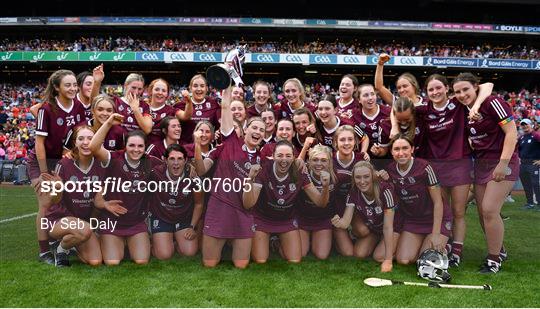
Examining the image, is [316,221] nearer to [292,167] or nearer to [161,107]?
[292,167]

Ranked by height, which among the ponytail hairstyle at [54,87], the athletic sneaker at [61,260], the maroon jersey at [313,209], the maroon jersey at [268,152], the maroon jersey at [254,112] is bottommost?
the athletic sneaker at [61,260]

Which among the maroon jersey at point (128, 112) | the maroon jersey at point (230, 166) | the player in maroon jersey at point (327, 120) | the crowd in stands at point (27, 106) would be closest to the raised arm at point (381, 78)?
the player in maroon jersey at point (327, 120)

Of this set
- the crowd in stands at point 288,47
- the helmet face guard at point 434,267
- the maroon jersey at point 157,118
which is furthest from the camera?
the crowd in stands at point 288,47

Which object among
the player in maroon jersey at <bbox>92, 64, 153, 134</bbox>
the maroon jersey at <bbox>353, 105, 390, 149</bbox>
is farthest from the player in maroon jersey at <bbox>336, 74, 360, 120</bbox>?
the player in maroon jersey at <bbox>92, 64, 153, 134</bbox>

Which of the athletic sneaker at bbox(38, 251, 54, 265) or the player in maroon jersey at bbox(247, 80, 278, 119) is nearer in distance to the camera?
the athletic sneaker at bbox(38, 251, 54, 265)

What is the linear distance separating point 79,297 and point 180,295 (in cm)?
69

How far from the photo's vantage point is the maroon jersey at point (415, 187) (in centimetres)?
392

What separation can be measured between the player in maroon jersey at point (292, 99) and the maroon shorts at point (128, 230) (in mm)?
1962

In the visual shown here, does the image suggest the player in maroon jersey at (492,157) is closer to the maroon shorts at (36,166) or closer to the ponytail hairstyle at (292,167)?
the ponytail hairstyle at (292,167)

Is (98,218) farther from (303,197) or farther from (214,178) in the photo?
(303,197)

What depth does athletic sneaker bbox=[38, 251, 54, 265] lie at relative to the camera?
13.0 feet

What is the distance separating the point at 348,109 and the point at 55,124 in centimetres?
298

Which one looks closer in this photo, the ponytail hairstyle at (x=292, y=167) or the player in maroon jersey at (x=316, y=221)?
the ponytail hairstyle at (x=292, y=167)

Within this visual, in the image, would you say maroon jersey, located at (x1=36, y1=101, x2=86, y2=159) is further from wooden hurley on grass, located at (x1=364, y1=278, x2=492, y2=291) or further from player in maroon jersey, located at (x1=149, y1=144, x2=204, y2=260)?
wooden hurley on grass, located at (x1=364, y1=278, x2=492, y2=291)
